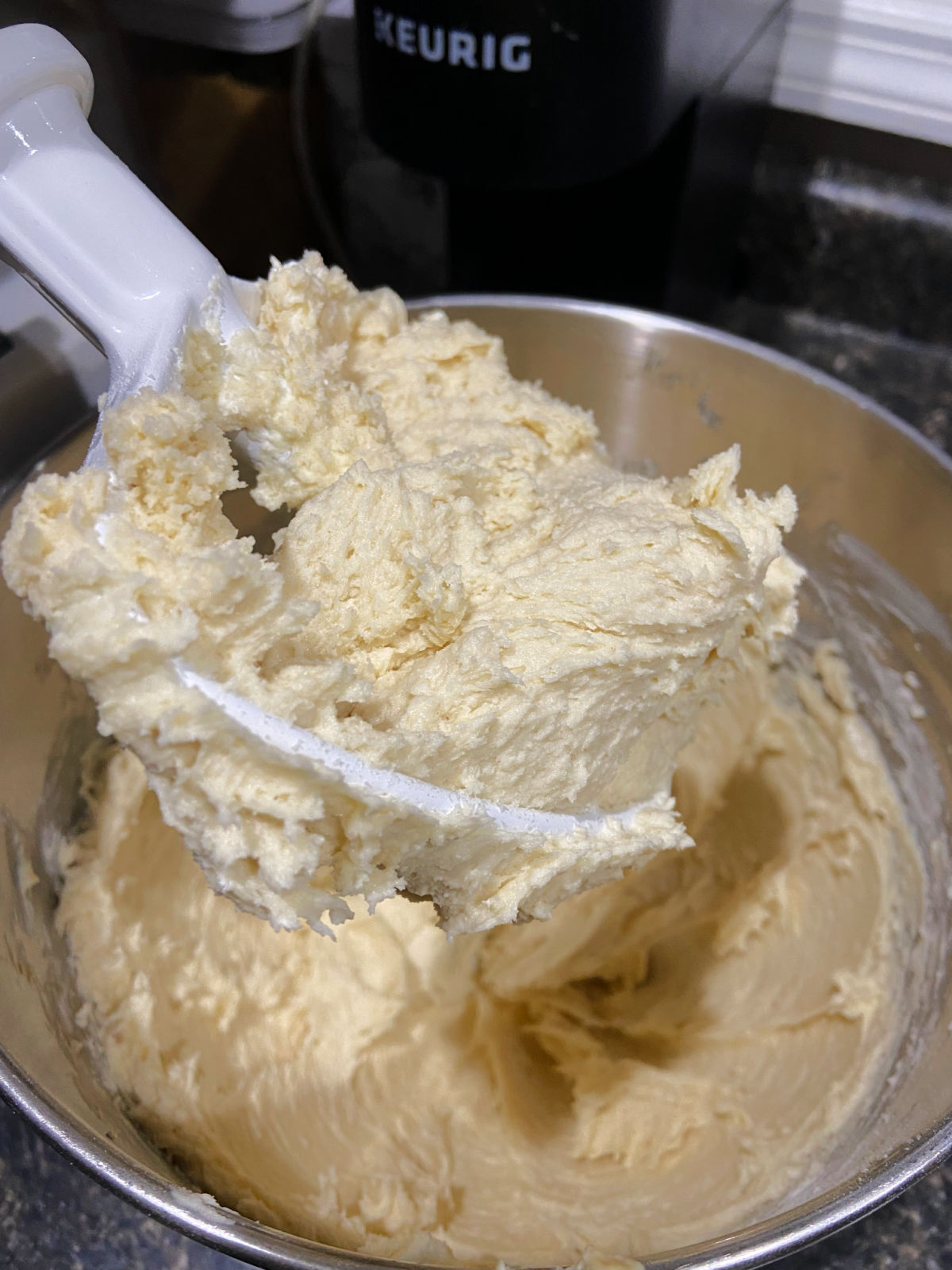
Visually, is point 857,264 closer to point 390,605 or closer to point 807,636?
point 807,636

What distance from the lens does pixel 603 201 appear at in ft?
3.07

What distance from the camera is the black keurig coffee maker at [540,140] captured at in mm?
730

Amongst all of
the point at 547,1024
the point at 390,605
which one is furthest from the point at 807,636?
the point at 390,605

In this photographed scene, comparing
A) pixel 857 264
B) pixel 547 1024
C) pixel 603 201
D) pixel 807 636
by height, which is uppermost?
pixel 603 201

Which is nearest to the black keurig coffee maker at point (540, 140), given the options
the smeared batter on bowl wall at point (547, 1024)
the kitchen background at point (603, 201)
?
the kitchen background at point (603, 201)

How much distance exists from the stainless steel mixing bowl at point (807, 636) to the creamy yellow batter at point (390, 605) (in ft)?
0.75

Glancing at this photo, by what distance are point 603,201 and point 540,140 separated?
0.18 meters

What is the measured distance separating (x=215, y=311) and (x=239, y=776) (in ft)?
0.94

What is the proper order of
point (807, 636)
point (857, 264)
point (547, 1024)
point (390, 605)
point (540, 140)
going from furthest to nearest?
point (857, 264) → point (807, 636) → point (547, 1024) → point (540, 140) → point (390, 605)

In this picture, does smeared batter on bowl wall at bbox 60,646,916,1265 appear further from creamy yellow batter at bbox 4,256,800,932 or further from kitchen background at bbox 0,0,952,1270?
creamy yellow batter at bbox 4,256,800,932

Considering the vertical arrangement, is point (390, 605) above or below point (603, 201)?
below

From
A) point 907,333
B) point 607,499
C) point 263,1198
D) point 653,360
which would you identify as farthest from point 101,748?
point 907,333

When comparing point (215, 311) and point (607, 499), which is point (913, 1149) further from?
point (215, 311)

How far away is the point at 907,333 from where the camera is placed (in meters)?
1.27
